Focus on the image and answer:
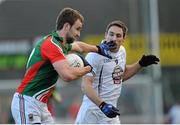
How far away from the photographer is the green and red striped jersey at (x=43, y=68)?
7.75 meters

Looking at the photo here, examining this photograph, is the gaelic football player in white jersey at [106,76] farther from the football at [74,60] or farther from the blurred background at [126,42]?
the blurred background at [126,42]

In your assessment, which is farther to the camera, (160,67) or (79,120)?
(160,67)

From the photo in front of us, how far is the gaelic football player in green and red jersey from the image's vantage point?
777 cm

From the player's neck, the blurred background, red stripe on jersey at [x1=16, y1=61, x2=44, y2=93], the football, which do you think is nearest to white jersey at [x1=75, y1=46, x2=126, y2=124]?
the football

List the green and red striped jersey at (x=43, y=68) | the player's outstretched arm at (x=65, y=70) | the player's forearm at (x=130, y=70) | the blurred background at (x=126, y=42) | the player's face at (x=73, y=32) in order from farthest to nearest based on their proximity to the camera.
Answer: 1. the blurred background at (x=126, y=42)
2. the player's forearm at (x=130, y=70)
3. the player's face at (x=73, y=32)
4. the green and red striped jersey at (x=43, y=68)
5. the player's outstretched arm at (x=65, y=70)

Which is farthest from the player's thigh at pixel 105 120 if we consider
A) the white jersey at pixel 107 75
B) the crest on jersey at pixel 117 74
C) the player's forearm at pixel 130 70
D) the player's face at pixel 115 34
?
the player's face at pixel 115 34

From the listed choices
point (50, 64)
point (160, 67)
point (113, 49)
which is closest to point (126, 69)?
point (113, 49)

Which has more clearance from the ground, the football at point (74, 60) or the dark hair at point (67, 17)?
the dark hair at point (67, 17)

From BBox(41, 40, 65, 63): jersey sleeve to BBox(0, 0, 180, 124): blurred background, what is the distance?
12080mm

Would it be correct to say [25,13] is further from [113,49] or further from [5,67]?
[113,49]

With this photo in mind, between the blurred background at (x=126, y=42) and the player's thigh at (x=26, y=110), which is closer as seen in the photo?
the player's thigh at (x=26, y=110)

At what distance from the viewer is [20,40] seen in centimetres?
2184

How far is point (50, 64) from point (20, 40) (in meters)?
14.1

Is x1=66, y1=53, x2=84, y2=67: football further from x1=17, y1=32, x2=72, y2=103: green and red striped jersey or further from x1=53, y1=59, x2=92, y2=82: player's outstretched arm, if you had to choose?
x1=53, y1=59, x2=92, y2=82: player's outstretched arm
